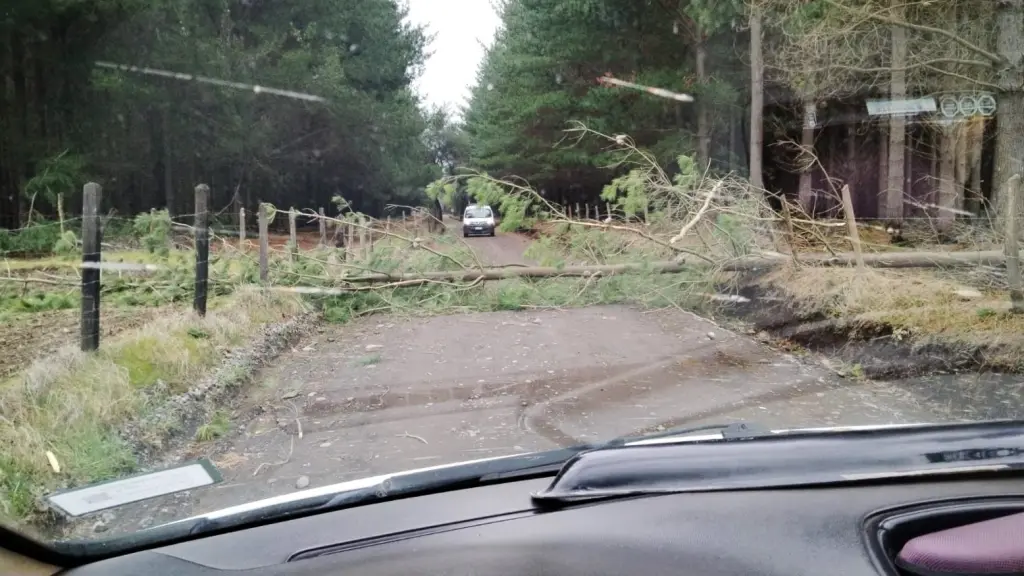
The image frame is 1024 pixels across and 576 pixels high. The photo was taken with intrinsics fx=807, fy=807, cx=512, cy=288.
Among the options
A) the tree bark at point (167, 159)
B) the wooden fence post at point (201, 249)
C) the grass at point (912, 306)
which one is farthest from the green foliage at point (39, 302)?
the grass at point (912, 306)

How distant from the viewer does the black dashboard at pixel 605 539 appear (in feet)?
5.12

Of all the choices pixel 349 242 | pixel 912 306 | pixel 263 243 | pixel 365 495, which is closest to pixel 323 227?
pixel 349 242

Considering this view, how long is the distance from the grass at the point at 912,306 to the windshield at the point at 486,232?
0.04 metres

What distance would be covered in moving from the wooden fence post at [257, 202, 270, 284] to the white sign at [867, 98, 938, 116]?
9.10m

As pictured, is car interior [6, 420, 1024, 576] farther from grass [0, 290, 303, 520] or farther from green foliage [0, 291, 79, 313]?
green foliage [0, 291, 79, 313]

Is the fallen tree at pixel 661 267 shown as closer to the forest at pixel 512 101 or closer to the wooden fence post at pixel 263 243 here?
the wooden fence post at pixel 263 243

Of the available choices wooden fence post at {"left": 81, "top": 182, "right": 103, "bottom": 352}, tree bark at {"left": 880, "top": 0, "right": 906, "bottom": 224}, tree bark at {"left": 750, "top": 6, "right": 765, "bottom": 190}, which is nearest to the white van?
tree bark at {"left": 750, "top": 6, "right": 765, "bottom": 190}

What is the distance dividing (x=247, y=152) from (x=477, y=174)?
10.5 feet

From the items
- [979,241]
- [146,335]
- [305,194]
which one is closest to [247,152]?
[305,194]

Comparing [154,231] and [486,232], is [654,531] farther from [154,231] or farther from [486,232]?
[486,232]

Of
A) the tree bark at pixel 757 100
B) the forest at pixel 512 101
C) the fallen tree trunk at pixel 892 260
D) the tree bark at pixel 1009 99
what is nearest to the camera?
the forest at pixel 512 101

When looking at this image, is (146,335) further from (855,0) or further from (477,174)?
(855,0)

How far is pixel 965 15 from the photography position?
32.8 ft

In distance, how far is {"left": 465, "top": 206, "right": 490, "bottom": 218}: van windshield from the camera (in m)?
11.0
